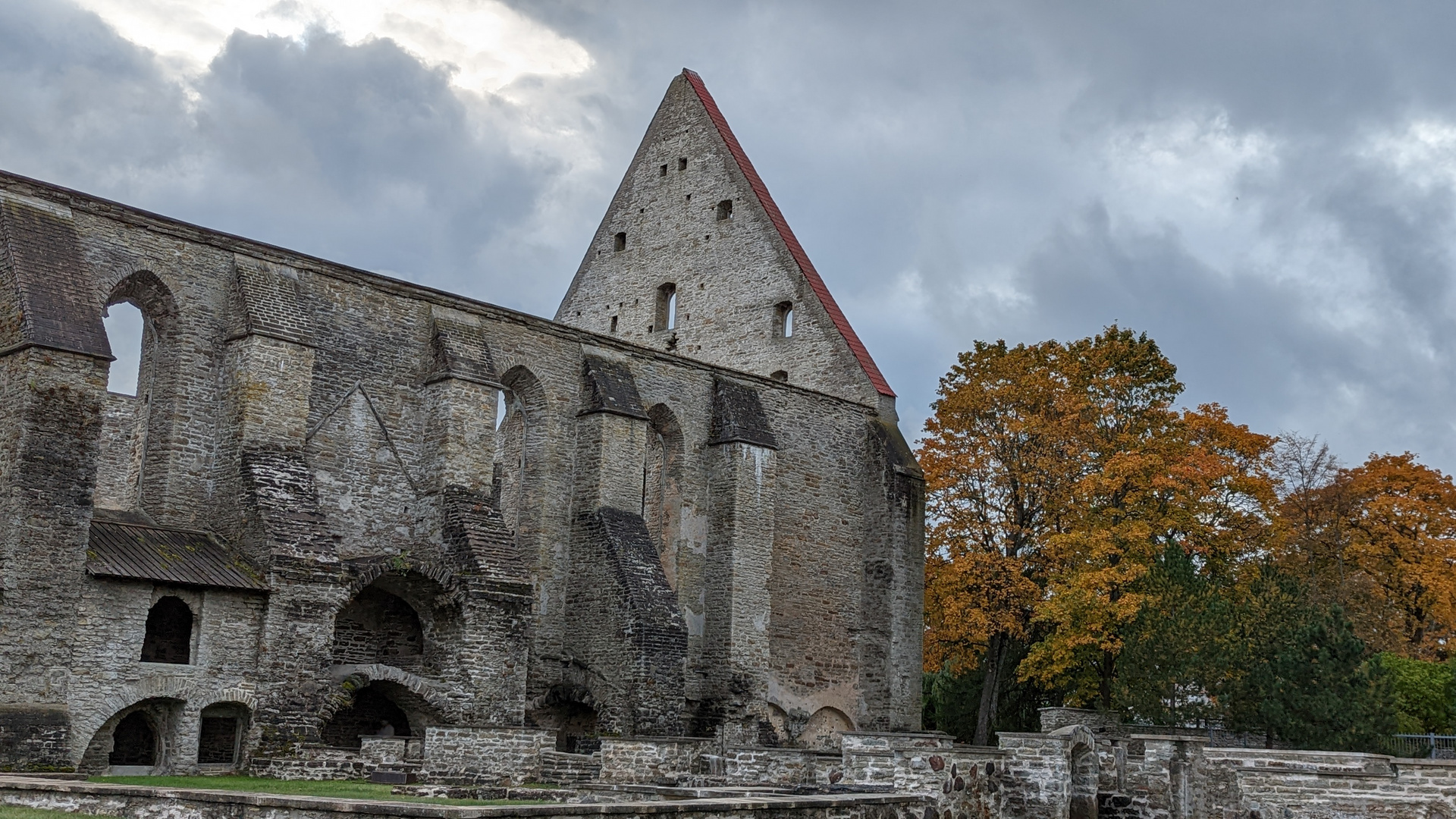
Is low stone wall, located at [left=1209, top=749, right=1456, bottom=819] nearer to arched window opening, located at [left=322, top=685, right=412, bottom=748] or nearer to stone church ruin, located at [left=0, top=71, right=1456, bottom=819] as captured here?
stone church ruin, located at [left=0, top=71, right=1456, bottom=819]

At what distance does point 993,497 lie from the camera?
31.5 metres

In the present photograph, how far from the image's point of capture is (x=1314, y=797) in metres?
16.0

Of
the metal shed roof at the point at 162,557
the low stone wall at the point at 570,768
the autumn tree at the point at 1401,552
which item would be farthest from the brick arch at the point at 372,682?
the autumn tree at the point at 1401,552

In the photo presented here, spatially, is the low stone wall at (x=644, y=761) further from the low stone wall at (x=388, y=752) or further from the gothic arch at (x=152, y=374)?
the gothic arch at (x=152, y=374)

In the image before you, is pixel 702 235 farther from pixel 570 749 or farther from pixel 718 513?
pixel 570 749

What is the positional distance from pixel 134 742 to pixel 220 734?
1.15 meters

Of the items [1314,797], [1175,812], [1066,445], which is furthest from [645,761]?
[1066,445]

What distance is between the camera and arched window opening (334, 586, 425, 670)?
2284 centimetres

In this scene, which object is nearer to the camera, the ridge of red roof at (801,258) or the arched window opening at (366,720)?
the arched window opening at (366,720)

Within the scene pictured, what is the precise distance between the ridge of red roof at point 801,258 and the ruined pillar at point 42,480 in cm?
1729

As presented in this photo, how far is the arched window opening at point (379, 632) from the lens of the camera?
22844 millimetres

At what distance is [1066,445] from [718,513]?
8257mm

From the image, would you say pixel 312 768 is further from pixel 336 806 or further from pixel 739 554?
pixel 739 554

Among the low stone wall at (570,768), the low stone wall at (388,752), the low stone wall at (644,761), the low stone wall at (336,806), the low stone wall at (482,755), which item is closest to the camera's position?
the low stone wall at (336,806)
